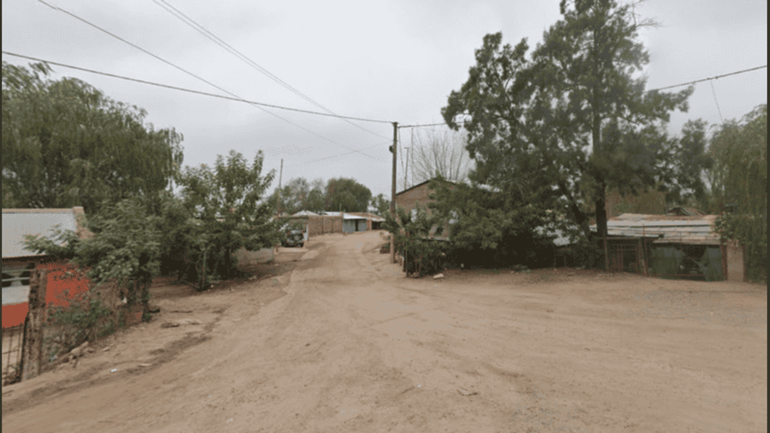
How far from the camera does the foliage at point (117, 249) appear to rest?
25.4 feet

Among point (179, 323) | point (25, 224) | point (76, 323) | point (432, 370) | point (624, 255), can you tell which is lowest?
point (179, 323)

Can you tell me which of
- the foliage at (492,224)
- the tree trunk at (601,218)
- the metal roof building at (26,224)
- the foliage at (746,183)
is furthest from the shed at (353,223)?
the foliage at (746,183)

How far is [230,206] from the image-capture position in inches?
622

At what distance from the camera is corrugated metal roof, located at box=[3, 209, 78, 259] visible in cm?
1058

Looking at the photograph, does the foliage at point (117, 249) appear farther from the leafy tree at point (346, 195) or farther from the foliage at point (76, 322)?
the leafy tree at point (346, 195)

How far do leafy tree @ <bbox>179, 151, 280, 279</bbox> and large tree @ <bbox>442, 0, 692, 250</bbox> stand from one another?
34.2ft

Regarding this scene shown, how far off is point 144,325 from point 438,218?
37.0 feet

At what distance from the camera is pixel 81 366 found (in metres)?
6.26

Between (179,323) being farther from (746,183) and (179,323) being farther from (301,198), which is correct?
(301,198)

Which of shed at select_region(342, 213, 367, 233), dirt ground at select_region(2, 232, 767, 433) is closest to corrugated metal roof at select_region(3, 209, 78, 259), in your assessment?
dirt ground at select_region(2, 232, 767, 433)

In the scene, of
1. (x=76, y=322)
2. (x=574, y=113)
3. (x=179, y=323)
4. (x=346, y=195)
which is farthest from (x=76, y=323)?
(x=346, y=195)

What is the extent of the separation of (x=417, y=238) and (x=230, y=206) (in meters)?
8.72

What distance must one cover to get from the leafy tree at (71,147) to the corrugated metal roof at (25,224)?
1.55 m

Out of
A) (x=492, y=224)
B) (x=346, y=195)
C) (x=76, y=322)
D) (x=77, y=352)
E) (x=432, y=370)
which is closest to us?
(x=432, y=370)
